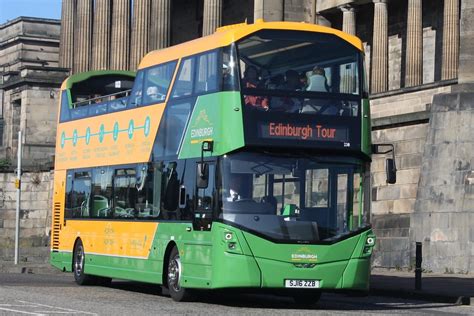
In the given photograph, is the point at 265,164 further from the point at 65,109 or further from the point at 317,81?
the point at 65,109

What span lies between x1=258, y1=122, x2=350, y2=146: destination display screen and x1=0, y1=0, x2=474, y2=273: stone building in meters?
12.4

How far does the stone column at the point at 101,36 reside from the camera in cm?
6525

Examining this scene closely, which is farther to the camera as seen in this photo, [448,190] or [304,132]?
[448,190]

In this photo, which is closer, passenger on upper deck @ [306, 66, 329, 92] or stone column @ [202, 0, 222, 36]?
passenger on upper deck @ [306, 66, 329, 92]

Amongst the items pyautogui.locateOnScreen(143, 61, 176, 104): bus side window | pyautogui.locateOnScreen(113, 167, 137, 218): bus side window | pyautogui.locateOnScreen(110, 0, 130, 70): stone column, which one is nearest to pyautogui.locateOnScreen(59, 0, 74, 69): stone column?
pyautogui.locateOnScreen(110, 0, 130, 70): stone column

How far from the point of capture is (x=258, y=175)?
23.0 m

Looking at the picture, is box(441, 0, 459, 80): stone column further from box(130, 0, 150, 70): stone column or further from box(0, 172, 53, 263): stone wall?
box(0, 172, 53, 263): stone wall

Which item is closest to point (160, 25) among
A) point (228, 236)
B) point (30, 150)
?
point (30, 150)

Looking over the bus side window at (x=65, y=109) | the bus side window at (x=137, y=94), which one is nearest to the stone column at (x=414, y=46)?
the bus side window at (x=65, y=109)

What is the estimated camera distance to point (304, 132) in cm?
2320

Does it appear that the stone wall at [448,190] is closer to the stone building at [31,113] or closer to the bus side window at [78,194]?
the bus side window at [78,194]

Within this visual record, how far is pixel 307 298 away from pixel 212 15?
39.7m

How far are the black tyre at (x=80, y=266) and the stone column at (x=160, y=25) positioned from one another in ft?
106

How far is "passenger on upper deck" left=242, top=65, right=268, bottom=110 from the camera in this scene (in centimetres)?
2306
